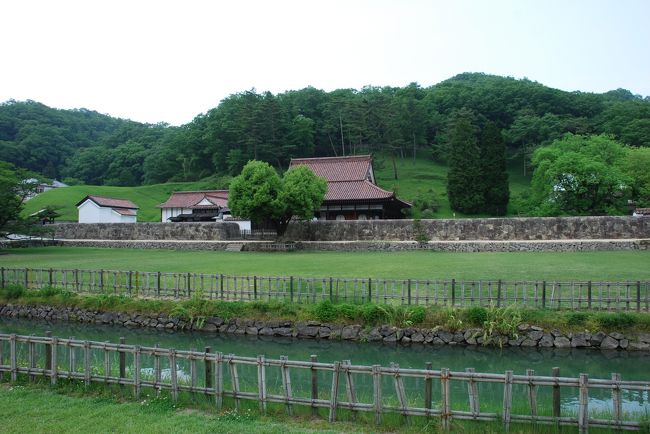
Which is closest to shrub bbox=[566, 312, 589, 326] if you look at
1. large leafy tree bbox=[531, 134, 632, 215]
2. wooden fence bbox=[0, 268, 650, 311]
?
wooden fence bbox=[0, 268, 650, 311]

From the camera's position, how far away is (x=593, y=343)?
13.7 m

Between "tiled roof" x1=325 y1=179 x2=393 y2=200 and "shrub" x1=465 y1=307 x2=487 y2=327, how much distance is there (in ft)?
85.4

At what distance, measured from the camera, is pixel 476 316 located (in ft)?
47.6

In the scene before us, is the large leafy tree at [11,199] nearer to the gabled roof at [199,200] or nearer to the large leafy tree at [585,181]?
the gabled roof at [199,200]

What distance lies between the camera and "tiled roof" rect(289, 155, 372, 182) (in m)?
44.4

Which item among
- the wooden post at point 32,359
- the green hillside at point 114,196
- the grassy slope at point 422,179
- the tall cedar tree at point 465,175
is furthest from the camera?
the green hillside at point 114,196

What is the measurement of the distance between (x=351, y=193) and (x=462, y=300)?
1064 inches

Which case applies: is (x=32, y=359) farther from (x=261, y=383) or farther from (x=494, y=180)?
(x=494, y=180)

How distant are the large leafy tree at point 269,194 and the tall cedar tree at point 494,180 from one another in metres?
21.8

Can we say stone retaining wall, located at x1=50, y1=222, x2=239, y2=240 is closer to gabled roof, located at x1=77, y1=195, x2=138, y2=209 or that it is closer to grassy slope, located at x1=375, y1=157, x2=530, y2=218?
gabled roof, located at x1=77, y1=195, x2=138, y2=209

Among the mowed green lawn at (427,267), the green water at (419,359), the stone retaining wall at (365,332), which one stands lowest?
the green water at (419,359)

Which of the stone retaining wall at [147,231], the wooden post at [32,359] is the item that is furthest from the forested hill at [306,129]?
the wooden post at [32,359]

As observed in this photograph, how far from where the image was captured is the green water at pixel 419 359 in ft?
34.1

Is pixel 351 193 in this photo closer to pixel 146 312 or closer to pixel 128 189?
pixel 146 312
